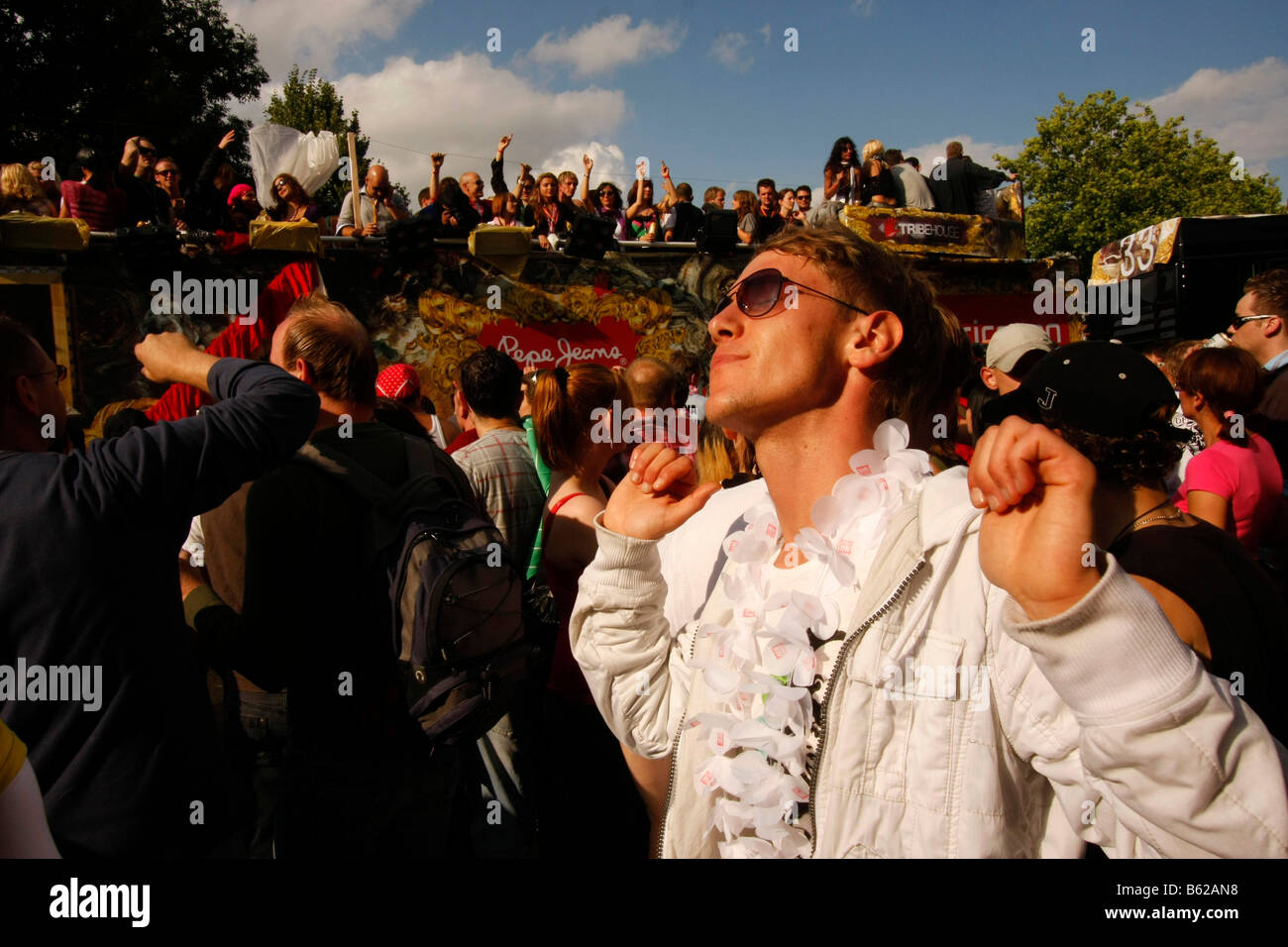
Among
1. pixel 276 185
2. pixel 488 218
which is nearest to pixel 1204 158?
pixel 488 218

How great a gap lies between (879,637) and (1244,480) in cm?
249

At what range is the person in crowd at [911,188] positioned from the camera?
10578 mm

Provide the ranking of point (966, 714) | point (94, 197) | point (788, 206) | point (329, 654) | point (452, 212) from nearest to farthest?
point (966, 714), point (329, 654), point (94, 197), point (452, 212), point (788, 206)

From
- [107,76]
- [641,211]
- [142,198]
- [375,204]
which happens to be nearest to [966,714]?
[375,204]

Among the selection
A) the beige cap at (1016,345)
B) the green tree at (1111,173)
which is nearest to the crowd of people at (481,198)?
the beige cap at (1016,345)

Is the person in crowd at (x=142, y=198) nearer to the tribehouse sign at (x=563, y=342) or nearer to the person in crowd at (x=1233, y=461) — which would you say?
the tribehouse sign at (x=563, y=342)

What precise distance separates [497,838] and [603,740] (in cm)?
54

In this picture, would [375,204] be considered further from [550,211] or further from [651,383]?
[651,383]

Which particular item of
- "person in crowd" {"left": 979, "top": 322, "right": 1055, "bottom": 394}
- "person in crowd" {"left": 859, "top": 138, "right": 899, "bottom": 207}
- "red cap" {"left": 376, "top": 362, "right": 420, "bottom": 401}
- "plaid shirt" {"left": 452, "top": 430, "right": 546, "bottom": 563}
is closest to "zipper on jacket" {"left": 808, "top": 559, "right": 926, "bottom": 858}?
"plaid shirt" {"left": 452, "top": 430, "right": 546, "bottom": 563}

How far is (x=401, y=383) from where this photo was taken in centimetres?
484

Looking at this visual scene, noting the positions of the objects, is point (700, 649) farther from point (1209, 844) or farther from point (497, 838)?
point (497, 838)

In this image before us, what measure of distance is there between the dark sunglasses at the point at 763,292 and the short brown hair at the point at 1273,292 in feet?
11.5

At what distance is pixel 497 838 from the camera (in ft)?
10.2

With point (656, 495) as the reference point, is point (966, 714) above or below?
below
